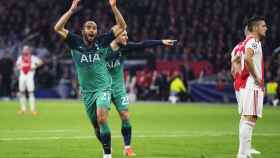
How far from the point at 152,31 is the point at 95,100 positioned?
102ft

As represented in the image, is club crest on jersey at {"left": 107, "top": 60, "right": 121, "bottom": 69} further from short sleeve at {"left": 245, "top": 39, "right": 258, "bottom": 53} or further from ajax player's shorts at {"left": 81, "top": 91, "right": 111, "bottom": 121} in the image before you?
short sleeve at {"left": 245, "top": 39, "right": 258, "bottom": 53}

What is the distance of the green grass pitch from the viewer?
561 inches

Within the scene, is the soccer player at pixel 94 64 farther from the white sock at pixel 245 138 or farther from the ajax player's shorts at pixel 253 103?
the ajax player's shorts at pixel 253 103

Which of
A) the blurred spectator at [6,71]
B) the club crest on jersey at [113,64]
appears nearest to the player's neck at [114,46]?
the club crest on jersey at [113,64]

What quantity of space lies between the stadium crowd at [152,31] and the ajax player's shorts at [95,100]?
2544 centimetres

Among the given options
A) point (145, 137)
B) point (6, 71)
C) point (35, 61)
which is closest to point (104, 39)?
point (145, 137)

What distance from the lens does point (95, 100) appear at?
42.8 ft

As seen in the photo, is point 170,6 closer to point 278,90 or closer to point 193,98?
point 193,98

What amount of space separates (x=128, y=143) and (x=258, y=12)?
28.3 metres

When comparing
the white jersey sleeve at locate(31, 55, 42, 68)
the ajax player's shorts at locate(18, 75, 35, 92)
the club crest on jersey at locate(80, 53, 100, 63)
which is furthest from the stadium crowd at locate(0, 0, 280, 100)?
the club crest on jersey at locate(80, 53, 100, 63)

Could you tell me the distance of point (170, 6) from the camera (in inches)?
1764

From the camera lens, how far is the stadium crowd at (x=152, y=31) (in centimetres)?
4122

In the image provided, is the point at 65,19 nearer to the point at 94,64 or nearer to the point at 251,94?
the point at 94,64

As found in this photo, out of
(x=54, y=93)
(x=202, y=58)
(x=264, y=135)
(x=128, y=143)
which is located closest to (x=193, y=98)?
(x=202, y=58)
